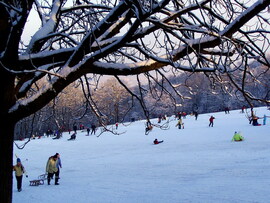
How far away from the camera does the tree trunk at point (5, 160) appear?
4066mm

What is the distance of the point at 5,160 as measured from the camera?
4.12 meters

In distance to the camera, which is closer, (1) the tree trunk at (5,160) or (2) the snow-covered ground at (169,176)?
(1) the tree trunk at (5,160)

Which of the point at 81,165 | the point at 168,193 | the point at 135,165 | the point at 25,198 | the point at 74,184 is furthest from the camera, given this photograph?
the point at 81,165

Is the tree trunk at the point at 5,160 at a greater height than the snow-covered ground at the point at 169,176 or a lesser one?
greater

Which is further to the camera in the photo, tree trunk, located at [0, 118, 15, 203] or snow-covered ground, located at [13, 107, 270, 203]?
snow-covered ground, located at [13, 107, 270, 203]

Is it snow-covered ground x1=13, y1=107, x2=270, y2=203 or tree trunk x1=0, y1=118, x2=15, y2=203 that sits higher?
tree trunk x1=0, y1=118, x2=15, y2=203

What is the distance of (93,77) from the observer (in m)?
6.71

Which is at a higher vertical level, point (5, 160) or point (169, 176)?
point (5, 160)

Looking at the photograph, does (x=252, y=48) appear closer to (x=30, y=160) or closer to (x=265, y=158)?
(x=265, y=158)

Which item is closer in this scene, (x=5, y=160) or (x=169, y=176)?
(x=5, y=160)

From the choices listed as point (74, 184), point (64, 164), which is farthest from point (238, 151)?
point (64, 164)

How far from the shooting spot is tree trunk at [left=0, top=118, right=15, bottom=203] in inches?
160

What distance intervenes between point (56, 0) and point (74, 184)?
945cm

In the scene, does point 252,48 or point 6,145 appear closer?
point 6,145
